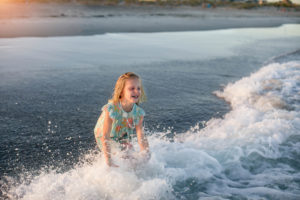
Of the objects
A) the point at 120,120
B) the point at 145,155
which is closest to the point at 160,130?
the point at 145,155

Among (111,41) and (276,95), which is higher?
(111,41)

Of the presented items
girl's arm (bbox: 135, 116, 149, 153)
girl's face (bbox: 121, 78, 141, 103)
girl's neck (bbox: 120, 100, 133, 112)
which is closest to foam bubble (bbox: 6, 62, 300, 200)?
girl's arm (bbox: 135, 116, 149, 153)

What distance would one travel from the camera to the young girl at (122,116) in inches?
130

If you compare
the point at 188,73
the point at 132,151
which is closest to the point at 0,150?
the point at 132,151

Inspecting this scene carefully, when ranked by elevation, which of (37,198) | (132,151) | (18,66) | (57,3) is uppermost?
(57,3)

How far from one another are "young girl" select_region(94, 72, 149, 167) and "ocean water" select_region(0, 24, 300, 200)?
24 centimetres

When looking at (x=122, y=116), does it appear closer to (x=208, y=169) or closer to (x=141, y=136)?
(x=141, y=136)

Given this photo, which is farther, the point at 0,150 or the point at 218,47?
the point at 218,47

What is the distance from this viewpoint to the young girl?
3297mm

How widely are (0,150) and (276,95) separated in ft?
18.9

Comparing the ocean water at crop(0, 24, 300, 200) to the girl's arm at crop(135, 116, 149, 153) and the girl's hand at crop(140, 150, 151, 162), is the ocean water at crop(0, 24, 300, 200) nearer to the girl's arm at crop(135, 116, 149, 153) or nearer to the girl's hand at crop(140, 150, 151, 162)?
the girl's hand at crop(140, 150, 151, 162)

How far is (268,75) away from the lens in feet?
28.8

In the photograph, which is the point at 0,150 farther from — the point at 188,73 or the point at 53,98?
the point at 188,73

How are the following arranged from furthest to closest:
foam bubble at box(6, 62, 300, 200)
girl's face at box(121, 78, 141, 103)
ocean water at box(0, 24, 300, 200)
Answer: ocean water at box(0, 24, 300, 200) → foam bubble at box(6, 62, 300, 200) → girl's face at box(121, 78, 141, 103)
